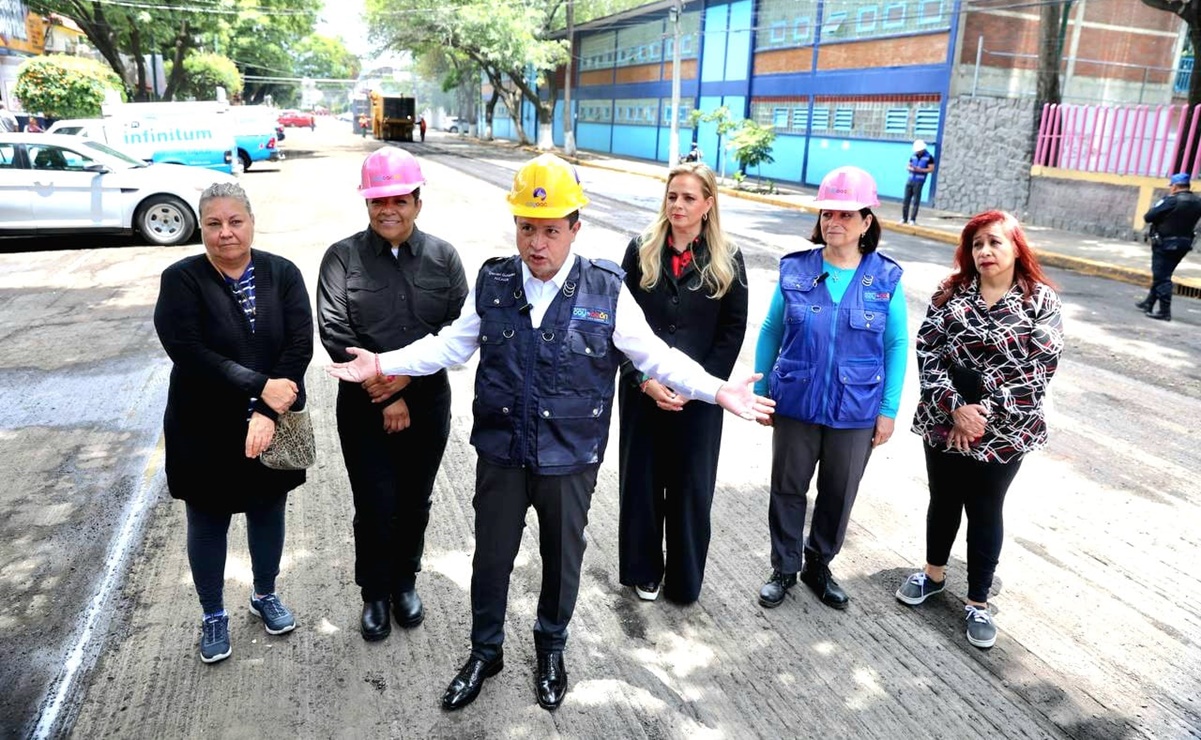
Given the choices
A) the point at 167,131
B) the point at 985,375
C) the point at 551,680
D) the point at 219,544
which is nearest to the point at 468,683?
the point at 551,680

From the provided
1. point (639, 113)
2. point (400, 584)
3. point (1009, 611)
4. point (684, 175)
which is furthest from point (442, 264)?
point (639, 113)

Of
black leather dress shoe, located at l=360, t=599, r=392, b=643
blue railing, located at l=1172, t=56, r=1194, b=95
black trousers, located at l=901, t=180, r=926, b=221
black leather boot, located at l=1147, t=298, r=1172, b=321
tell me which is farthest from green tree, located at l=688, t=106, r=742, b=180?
black leather dress shoe, located at l=360, t=599, r=392, b=643

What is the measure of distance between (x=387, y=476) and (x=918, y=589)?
2.36 metres

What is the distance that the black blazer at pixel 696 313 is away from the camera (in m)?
Result: 3.39

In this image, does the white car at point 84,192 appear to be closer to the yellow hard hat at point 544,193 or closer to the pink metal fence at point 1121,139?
the yellow hard hat at point 544,193

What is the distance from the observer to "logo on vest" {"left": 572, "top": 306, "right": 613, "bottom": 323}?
2822 millimetres

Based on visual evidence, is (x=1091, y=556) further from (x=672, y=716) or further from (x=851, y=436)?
(x=672, y=716)

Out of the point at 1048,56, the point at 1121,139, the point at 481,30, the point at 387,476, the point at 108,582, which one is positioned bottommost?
the point at 108,582

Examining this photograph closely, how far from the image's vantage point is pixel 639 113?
42.4 m

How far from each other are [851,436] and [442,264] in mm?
1799

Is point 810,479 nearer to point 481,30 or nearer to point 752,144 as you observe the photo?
point 752,144

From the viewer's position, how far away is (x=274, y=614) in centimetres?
349

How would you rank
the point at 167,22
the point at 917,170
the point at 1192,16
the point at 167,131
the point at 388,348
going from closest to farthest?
the point at 388,348 < the point at 1192,16 < the point at 917,170 < the point at 167,131 < the point at 167,22

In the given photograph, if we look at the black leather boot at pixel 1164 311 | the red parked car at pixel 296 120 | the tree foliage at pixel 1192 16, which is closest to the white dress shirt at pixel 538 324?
the black leather boot at pixel 1164 311
